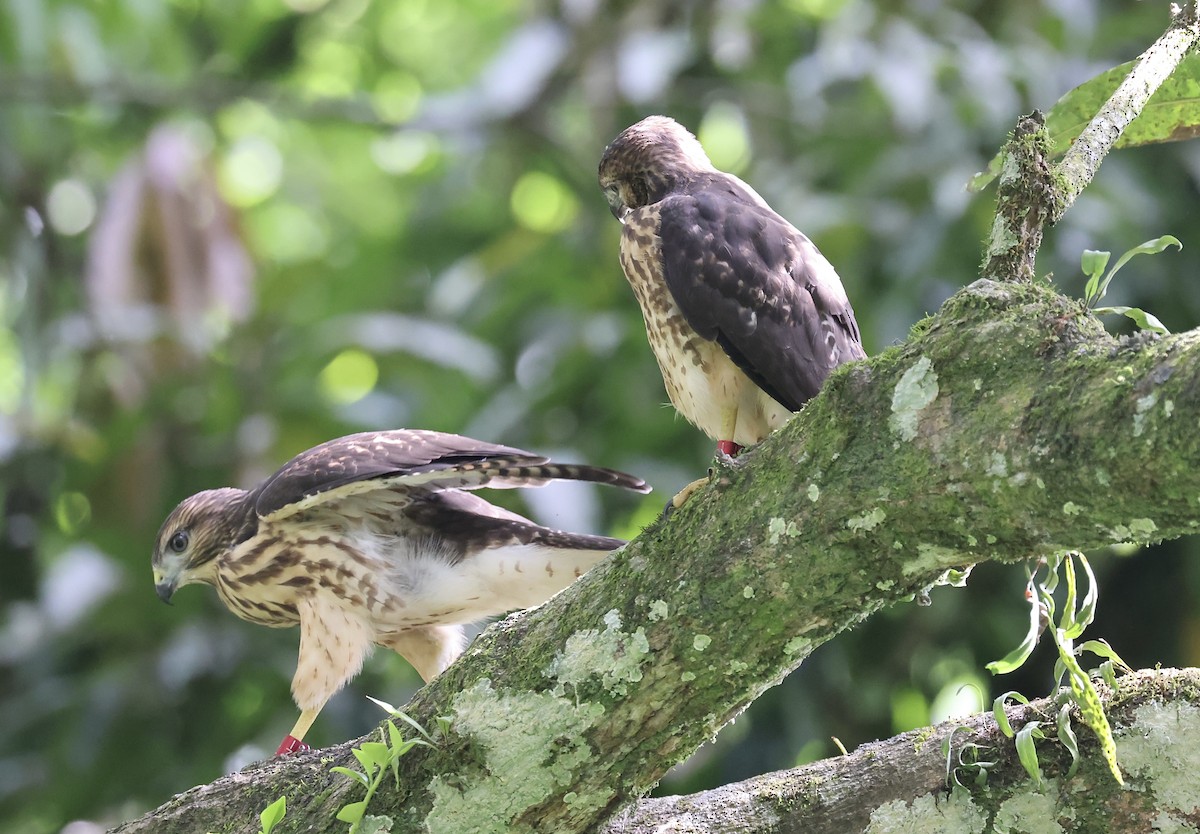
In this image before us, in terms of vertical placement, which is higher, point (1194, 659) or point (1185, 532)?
point (1185, 532)

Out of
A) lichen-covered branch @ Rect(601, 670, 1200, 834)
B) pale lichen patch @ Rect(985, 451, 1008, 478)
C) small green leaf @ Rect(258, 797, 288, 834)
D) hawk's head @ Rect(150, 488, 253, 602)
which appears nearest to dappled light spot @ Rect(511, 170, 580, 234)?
hawk's head @ Rect(150, 488, 253, 602)

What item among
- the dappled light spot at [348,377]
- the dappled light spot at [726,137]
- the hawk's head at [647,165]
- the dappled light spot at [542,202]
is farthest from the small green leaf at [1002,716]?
the dappled light spot at [542,202]

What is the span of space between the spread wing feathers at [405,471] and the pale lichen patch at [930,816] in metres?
1.23

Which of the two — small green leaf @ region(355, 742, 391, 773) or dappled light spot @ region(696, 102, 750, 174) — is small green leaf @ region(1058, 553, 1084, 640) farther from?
dappled light spot @ region(696, 102, 750, 174)

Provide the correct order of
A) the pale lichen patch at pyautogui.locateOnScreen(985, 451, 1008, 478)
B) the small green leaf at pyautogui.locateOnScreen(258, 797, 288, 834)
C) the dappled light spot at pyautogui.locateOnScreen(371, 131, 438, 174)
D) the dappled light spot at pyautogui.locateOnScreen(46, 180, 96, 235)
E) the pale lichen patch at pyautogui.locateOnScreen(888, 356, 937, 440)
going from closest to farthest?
the pale lichen patch at pyautogui.locateOnScreen(985, 451, 1008, 478) → the pale lichen patch at pyautogui.locateOnScreen(888, 356, 937, 440) → the small green leaf at pyautogui.locateOnScreen(258, 797, 288, 834) → the dappled light spot at pyautogui.locateOnScreen(46, 180, 96, 235) → the dappled light spot at pyautogui.locateOnScreen(371, 131, 438, 174)

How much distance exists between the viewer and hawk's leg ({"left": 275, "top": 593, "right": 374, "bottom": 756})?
13.4 feet

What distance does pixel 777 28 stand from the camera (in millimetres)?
8055

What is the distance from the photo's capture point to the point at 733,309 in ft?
11.6

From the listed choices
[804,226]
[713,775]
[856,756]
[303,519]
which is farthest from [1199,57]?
[713,775]

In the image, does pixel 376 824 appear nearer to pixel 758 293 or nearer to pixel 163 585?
pixel 758 293

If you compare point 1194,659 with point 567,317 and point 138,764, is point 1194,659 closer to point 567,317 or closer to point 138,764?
point 567,317

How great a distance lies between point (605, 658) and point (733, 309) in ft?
4.39

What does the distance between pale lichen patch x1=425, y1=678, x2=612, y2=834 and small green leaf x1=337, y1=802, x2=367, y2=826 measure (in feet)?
0.40

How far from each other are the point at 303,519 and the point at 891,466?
7.86 ft
